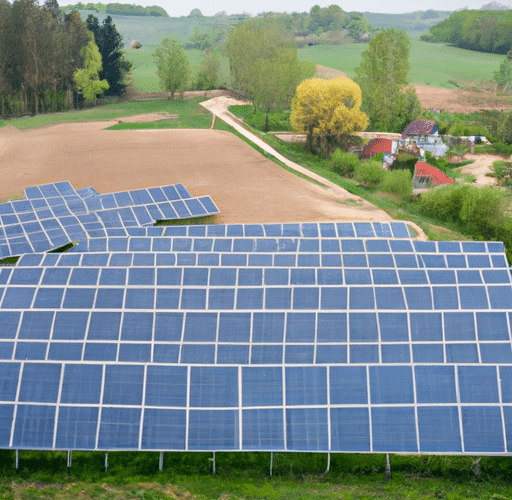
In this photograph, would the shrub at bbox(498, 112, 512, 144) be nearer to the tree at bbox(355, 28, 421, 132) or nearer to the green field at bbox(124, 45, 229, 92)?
the tree at bbox(355, 28, 421, 132)

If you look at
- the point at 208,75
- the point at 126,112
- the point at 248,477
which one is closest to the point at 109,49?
the point at 126,112

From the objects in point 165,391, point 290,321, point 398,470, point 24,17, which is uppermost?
point 24,17

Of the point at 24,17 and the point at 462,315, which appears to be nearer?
the point at 462,315

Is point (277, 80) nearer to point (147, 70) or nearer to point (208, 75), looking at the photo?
point (208, 75)

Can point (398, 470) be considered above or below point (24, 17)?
below

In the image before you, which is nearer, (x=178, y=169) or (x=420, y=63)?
(x=178, y=169)

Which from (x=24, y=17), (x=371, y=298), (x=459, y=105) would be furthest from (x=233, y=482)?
(x=459, y=105)

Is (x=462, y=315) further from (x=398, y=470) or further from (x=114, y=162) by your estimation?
(x=114, y=162)
